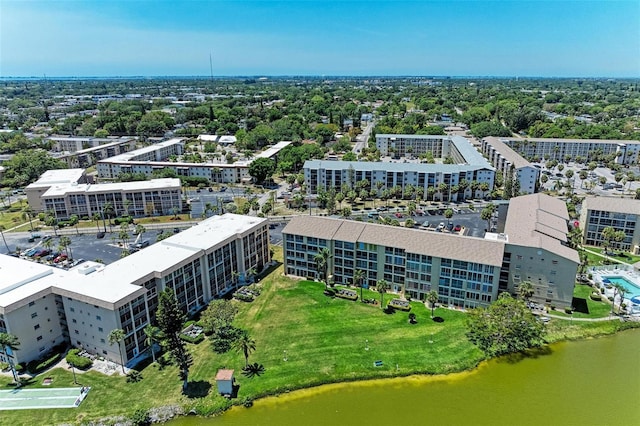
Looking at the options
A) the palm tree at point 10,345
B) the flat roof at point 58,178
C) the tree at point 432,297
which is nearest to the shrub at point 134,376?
the palm tree at point 10,345

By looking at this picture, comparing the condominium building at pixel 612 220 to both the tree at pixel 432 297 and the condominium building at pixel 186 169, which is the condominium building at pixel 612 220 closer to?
the tree at pixel 432 297

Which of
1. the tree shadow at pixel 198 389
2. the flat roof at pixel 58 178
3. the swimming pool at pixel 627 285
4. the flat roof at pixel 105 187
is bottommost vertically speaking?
the tree shadow at pixel 198 389

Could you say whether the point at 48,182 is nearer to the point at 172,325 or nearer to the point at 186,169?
the point at 186,169

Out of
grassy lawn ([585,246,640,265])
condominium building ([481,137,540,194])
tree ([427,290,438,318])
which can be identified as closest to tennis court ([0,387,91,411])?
tree ([427,290,438,318])

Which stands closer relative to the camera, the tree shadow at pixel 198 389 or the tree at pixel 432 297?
the tree shadow at pixel 198 389

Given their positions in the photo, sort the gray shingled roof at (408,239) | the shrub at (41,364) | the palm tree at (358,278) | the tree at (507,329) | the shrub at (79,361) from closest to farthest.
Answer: the shrub at (79,361), the shrub at (41,364), the tree at (507,329), the gray shingled roof at (408,239), the palm tree at (358,278)

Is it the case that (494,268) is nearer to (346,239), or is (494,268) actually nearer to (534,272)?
(534,272)

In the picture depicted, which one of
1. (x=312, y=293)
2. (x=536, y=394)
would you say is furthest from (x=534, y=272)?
(x=312, y=293)
